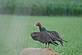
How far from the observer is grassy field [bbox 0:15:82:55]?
203 cm

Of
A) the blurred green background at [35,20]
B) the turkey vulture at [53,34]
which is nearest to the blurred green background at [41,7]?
the blurred green background at [35,20]

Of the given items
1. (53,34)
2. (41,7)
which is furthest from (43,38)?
(41,7)

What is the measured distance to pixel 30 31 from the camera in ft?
6.68

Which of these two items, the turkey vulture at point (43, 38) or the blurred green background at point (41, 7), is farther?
the blurred green background at point (41, 7)

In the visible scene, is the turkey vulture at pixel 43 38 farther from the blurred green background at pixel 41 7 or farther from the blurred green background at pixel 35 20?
the blurred green background at pixel 41 7

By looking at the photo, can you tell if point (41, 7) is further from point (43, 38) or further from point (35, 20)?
point (43, 38)

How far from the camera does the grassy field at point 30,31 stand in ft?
6.64

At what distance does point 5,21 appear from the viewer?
2.05 m

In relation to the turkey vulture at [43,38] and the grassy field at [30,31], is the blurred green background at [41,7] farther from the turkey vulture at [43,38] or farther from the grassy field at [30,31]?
the turkey vulture at [43,38]

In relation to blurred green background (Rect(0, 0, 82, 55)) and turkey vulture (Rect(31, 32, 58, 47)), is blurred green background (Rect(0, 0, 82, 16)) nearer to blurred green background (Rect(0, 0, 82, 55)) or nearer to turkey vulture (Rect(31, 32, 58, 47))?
blurred green background (Rect(0, 0, 82, 55))

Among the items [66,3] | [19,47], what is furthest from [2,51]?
[66,3]

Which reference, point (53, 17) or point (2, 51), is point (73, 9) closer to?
point (53, 17)

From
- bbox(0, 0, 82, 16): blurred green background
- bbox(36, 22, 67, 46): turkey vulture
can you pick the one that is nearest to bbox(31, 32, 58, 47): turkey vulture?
bbox(36, 22, 67, 46): turkey vulture

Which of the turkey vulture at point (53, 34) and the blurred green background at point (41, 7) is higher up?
the blurred green background at point (41, 7)
